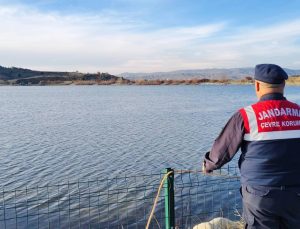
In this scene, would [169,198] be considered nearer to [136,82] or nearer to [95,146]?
[95,146]

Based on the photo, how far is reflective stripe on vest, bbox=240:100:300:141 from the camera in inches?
164

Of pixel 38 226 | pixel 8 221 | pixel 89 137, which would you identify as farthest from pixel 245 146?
pixel 89 137

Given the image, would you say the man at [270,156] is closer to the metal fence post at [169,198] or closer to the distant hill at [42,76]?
the metal fence post at [169,198]

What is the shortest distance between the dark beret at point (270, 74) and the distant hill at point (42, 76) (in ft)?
432

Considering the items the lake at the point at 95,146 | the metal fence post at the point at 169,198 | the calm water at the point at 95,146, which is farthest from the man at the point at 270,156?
the calm water at the point at 95,146

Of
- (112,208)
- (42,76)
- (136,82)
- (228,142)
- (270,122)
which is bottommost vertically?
(136,82)

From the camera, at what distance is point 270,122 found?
4164mm

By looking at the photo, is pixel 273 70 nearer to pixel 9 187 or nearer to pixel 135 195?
pixel 135 195

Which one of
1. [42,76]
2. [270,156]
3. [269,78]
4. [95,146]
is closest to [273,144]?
[270,156]

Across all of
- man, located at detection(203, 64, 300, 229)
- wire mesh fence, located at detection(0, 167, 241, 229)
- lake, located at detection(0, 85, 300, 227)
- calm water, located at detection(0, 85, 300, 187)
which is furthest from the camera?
calm water, located at detection(0, 85, 300, 187)

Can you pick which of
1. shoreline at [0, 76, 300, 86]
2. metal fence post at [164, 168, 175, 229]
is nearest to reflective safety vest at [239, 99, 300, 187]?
metal fence post at [164, 168, 175, 229]

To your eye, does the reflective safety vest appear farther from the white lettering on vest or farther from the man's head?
the man's head

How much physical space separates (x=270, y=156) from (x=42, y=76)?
460 feet

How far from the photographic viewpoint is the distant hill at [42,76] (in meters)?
134
